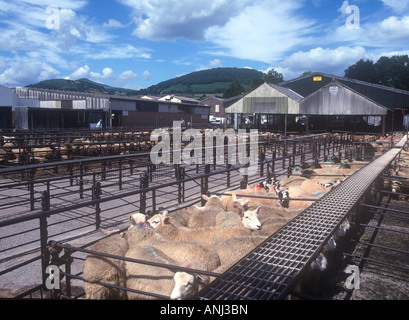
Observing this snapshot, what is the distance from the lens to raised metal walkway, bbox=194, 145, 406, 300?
7.87 ft

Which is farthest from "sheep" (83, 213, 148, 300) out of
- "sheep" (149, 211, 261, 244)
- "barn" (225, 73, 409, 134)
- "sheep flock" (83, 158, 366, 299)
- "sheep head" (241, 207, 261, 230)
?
"barn" (225, 73, 409, 134)

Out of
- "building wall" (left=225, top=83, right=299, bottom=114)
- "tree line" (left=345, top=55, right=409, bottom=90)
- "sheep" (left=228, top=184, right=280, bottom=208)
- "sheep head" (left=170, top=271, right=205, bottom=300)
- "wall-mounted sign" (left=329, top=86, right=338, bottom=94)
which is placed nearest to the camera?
"sheep head" (left=170, top=271, right=205, bottom=300)

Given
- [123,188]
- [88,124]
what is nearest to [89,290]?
[123,188]

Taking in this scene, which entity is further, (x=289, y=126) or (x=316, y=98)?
(x=289, y=126)

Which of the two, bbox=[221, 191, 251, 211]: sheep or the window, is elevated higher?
the window

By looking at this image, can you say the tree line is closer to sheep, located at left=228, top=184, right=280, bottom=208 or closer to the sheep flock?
sheep, located at left=228, top=184, right=280, bottom=208

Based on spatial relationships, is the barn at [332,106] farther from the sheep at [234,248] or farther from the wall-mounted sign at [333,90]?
the sheep at [234,248]

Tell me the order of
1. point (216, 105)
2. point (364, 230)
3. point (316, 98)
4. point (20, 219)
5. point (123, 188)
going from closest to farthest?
1. point (20, 219)
2. point (364, 230)
3. point (123, 188)
4. point (316, 98)
5. point (216, 105)

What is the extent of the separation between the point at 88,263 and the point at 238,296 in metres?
1.89

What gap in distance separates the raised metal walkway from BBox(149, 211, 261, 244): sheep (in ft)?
3.33

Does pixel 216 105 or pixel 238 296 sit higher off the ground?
pixel 216 105

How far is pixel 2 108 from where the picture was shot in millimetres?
30812

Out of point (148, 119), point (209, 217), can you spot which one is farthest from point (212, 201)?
point (148, 119)
